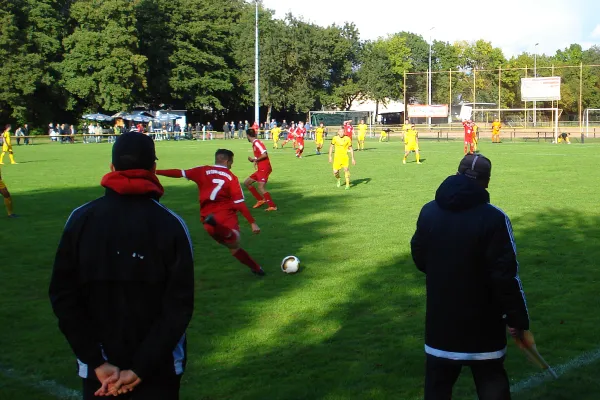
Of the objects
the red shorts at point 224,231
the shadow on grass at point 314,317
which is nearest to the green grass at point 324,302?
the shadow on grass at point 314,317

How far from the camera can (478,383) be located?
12.2 feet

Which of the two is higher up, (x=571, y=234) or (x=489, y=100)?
(x=489, y=100)

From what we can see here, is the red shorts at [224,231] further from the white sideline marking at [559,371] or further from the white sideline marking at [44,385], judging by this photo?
the white sideline marking at [559,371]

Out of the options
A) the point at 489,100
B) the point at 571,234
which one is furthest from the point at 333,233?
the point at 489,100

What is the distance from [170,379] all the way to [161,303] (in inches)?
13.8

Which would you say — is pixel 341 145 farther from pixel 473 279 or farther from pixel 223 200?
pixel 473 279

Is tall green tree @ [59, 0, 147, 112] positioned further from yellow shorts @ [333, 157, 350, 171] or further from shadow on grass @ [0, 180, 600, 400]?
shadow on grass @ [0, 180, 600, 400]

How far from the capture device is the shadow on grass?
5520 mm

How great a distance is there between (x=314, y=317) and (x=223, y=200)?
2.65 m

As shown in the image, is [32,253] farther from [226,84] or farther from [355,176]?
[226,84]

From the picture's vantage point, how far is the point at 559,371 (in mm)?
5582

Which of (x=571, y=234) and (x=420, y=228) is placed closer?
(x=420, y=228)

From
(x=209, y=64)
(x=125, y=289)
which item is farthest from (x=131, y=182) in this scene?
(x=209, y=64)

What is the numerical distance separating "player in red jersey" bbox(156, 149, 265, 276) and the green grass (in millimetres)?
424
